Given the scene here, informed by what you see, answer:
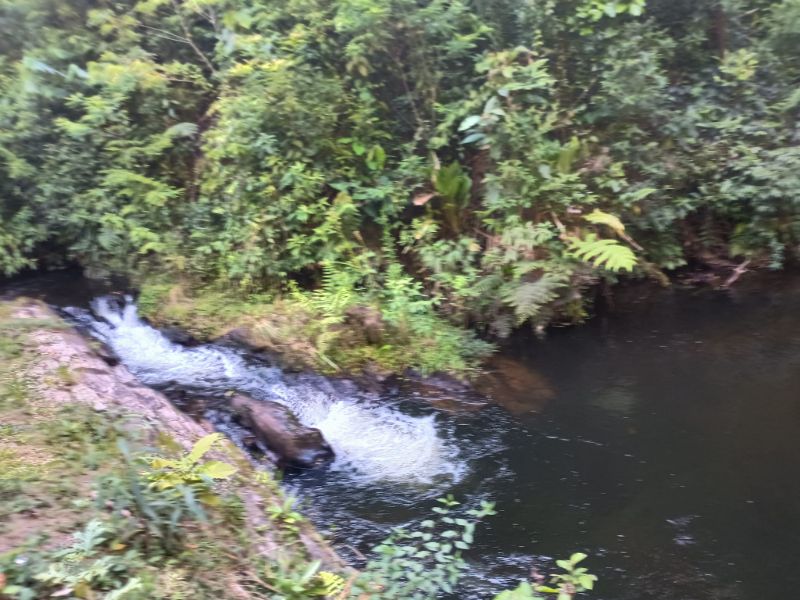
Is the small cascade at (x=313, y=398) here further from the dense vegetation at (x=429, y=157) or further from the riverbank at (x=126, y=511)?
the riverbank at (x=126, y=511)

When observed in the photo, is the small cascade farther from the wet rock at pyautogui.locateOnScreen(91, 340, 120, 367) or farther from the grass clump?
the wet rock at pyautogui.locateOnScreen(91, 340, 120, 367)

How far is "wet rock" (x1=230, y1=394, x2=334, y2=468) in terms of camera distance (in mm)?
6387

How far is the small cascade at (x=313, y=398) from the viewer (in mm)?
6262

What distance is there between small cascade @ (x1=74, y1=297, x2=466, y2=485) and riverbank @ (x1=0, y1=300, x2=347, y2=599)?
1554 millimetres

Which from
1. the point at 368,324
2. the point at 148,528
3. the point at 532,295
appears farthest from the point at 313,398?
the point at 148,528

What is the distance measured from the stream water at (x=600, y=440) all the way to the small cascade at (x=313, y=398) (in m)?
0.02

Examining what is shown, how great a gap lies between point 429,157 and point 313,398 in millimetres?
4403

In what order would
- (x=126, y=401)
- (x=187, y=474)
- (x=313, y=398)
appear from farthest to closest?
(x=313, y=398)
(x=126, y=401)
(x=187, y=474)

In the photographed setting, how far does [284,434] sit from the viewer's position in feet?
21.4

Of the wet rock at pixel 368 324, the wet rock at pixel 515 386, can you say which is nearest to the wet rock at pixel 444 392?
the wet rock at pixel 515 386

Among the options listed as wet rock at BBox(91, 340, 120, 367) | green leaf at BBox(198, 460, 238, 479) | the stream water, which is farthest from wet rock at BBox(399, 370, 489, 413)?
green leaf at BBox(198, 460, 238, 479)

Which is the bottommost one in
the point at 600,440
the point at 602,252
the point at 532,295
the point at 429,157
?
the point at 600,440

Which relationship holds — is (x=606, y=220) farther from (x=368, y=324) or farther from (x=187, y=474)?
(x=187, y=474)

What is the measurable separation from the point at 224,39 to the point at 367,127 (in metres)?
3.13
